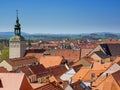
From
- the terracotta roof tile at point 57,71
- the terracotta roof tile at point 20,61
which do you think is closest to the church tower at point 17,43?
the terracotta roof tile at point 20,61

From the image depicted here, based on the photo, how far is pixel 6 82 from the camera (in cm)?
3061

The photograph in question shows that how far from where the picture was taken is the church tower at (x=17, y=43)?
91537 mm

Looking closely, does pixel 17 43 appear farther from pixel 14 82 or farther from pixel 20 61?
pixel 14 82

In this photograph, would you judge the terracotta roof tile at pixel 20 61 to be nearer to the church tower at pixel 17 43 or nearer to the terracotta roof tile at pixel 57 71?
the church tower at pixel 17 43

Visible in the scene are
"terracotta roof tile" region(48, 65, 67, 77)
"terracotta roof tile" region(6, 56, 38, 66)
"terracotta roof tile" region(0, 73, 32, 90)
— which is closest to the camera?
"terracotta roof tile" region(0, 73, 32, 90)

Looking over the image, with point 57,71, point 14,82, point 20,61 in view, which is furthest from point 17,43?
point 14,82

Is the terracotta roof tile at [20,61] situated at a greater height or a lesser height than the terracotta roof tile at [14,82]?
lesser

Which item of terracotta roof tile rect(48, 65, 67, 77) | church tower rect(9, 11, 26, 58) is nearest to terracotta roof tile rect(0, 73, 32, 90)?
terracotta roof tile rect(48, 65, 67, 77)

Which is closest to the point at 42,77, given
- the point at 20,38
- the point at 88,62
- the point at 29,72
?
the point at 29,72

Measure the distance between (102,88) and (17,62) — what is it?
40743mm

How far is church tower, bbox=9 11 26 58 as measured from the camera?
9154cm

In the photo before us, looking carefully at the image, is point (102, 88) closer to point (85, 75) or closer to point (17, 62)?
point (85, 75)

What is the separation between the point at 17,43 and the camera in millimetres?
92812

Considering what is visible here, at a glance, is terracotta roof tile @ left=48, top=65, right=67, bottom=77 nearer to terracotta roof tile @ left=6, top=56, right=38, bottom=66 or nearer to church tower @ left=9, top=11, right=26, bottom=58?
terracotta roof tile @ left=6, top=56, right=38, bottom=66
